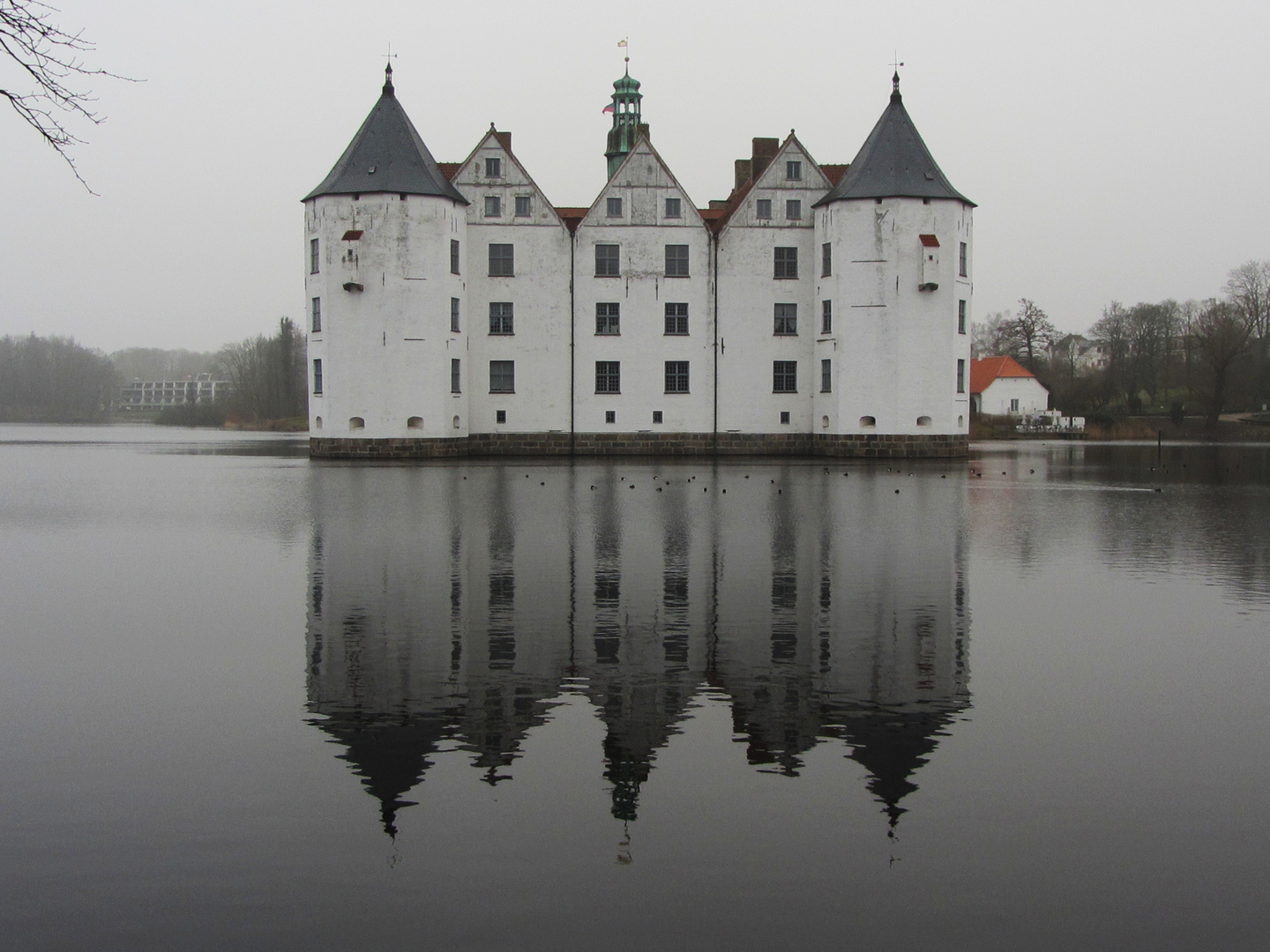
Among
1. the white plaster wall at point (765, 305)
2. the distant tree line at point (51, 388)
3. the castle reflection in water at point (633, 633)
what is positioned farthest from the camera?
the distant tree line at point (51, 388)

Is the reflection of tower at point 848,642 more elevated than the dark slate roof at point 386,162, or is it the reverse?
the dark slate roof at point 386,162

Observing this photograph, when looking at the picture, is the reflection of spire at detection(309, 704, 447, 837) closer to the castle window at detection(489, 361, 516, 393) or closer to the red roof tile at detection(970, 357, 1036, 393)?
the castle window at detection(489, 361, 516, 393)

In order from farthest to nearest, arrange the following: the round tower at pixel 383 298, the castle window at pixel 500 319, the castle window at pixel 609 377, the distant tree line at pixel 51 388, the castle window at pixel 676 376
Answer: the distant tree line at pixel 51 388
the castle window at pixel 676 376
the castle window at pixel 609 377
the castle window at pixel 500 319
the round tower at pixel 383 298

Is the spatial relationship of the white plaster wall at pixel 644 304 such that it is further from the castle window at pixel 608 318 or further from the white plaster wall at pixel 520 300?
the white plaster wall at pixel 520 300

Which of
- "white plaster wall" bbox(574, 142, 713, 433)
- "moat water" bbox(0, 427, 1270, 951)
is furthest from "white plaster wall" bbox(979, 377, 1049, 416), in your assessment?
"moat water" bbox(0, 427, 1270, 951)

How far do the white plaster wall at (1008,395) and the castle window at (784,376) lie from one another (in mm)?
54317

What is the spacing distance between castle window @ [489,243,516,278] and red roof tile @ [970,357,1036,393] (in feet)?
201

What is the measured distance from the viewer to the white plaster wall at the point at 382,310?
142 feet

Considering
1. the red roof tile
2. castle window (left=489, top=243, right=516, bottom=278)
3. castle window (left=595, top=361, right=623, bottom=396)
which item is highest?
castle window (left=489, top=243, right=516, bottom=278)

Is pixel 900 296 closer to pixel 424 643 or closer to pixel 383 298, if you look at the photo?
pixel 383 298

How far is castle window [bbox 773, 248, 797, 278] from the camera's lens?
158 feet

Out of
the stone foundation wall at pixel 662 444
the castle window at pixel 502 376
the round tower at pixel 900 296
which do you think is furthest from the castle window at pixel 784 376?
the castle window at pixel 502 376

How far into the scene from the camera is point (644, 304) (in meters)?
47.9

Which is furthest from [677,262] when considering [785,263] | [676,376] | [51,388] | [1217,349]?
[51,388]
